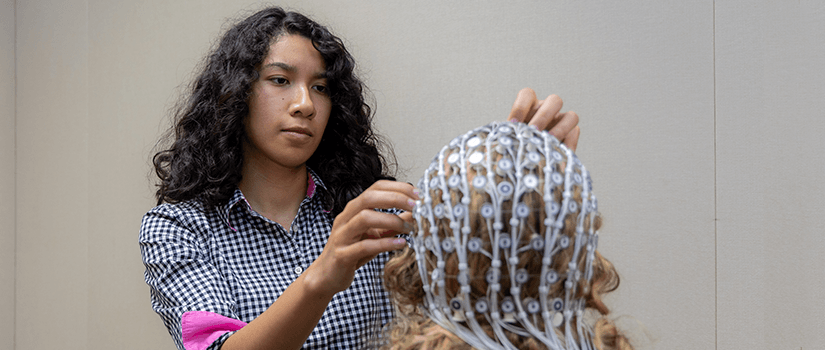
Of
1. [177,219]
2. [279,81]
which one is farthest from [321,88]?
[177,219]

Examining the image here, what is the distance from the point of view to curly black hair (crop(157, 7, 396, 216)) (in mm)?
1490

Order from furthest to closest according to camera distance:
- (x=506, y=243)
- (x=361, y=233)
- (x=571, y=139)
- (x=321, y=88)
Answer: (x=321, y=88) < (x=571, y=139) < (x=361, y=233) < (x=506, y=243)

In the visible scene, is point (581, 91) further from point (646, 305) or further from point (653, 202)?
point (646, 305)

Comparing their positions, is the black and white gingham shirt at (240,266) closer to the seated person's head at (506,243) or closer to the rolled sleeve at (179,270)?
the rolled sleeve at (179,270)

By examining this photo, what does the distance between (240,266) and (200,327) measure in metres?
0.26

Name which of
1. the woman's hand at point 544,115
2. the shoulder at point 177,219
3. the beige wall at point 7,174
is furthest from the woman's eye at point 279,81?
the beige wall at point 7,174

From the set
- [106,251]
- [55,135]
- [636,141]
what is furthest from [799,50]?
Answer: [55,135]

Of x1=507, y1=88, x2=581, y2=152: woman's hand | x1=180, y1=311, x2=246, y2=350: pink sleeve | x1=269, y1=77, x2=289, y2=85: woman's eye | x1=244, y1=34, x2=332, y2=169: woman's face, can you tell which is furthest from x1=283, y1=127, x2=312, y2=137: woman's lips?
x1=507, y1=88, x2=581, y2=152: woman's hand

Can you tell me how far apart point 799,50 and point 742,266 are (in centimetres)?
58

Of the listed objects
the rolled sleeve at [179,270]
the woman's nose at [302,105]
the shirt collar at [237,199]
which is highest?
the woman's nose at [302,105]

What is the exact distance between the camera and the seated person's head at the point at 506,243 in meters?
0.77

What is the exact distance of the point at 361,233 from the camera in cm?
98

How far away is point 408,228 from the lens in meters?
0.97

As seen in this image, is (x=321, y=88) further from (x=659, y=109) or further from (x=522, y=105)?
(x=659, y=109)
